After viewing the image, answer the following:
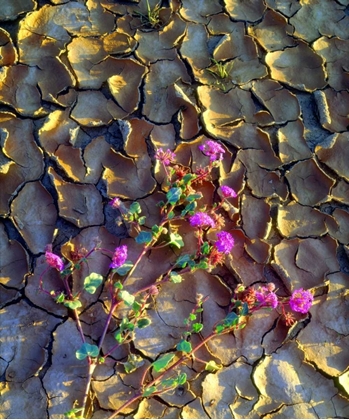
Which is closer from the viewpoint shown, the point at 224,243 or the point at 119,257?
the point at 119,257

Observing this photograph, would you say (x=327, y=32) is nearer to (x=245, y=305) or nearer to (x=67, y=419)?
(x=245, y=305)

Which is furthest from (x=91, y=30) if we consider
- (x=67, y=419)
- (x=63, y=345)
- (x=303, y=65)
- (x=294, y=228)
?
(x=67, y=419)

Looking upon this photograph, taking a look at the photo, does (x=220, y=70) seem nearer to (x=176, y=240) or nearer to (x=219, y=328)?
(x=176, y=240)

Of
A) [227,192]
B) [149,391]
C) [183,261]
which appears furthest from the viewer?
[227,192]

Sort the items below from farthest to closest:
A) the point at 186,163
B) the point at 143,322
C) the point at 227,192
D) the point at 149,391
Result: 1. the point at 186,163
2. the point at 227,192
3. the point at 143,322
4. the point at 149,391

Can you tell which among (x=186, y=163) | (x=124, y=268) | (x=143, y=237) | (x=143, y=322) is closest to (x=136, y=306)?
(x=143, y=322)

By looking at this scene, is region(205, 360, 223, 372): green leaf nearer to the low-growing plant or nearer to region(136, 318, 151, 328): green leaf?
the low-growing plant
